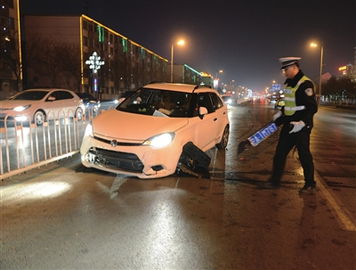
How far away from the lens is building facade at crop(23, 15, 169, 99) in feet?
155

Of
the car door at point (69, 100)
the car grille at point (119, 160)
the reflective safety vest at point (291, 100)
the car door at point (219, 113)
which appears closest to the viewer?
the reflective safety vest at point (291, 100)

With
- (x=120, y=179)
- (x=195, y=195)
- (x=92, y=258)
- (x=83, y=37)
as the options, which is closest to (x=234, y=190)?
(x=195, y=195)

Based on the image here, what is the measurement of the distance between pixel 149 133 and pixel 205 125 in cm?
190

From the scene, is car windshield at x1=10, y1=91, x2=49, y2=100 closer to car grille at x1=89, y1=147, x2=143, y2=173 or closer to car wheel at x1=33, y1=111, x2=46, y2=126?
car wheel at x1=33, y1=111, x2=46, y2=126

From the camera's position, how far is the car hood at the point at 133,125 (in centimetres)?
591

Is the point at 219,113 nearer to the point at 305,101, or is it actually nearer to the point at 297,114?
the point at 297,114

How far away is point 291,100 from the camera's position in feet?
18.8

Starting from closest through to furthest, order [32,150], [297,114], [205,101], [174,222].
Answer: [174,222], [297,114], [32,150], [205,101]

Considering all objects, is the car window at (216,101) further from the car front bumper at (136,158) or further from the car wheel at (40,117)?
the car wheel at (40,117)

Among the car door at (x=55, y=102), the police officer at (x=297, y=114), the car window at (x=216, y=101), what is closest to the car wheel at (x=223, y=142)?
the car window at (x=216, y=101)

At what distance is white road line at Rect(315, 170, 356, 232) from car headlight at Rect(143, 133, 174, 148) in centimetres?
265

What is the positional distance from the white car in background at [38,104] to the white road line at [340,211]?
9.18 m

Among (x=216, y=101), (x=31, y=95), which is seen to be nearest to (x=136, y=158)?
(x=216, y=101)

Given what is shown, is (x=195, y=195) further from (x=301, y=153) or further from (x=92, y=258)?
(x=92, y=258)
